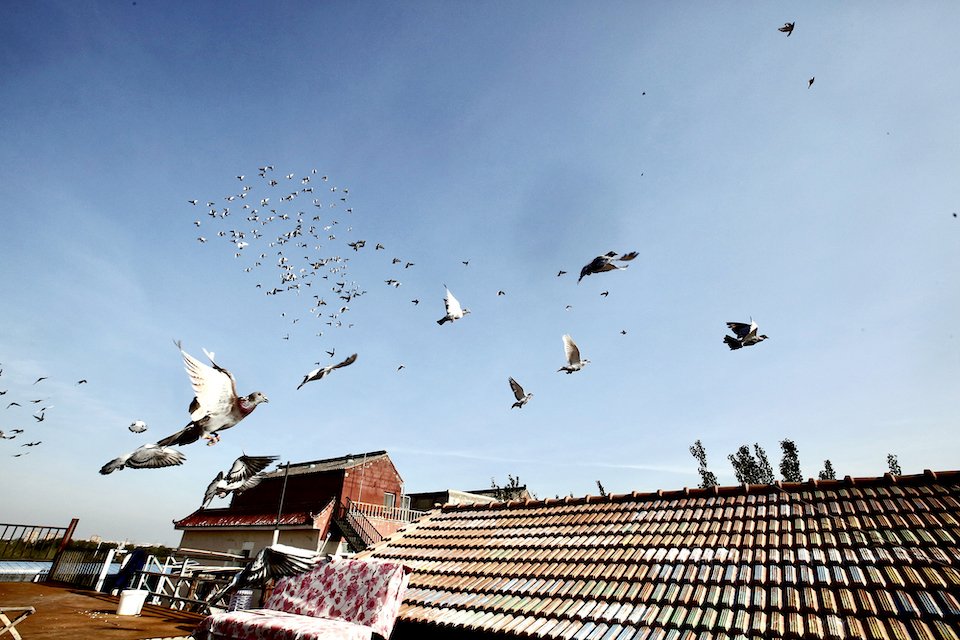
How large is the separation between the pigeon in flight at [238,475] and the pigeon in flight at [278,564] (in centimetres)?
123

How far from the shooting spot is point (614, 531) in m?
7.34

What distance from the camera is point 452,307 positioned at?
8422 mm

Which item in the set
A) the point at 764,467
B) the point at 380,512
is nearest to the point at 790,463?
the point at 764,467

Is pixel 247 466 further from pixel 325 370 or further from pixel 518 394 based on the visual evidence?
pixel 518 394

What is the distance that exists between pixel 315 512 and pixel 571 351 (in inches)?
841

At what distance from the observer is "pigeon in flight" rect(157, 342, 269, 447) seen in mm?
6285

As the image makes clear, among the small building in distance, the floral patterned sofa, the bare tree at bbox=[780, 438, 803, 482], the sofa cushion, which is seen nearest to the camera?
the floral patterned sofa

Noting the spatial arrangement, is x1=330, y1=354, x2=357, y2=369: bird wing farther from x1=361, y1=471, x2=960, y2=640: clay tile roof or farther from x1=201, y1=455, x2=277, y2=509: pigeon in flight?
x1=361, y1=471, x2=960, y2=640: clay tile roof

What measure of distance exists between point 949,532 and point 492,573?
19.0 ft

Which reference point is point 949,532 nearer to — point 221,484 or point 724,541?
point 724,541

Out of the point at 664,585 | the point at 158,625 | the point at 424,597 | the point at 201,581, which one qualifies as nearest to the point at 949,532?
the point at 664,585

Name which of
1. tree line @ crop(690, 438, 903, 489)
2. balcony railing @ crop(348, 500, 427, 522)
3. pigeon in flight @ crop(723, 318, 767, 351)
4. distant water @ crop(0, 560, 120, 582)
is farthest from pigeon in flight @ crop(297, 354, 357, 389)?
tree line @ crop(690, 438, 903, 489)

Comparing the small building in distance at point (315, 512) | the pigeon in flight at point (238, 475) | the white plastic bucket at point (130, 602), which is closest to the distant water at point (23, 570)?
the small building in distance at point (315, 512)

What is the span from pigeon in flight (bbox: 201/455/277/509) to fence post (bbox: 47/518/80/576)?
16.3 metres
